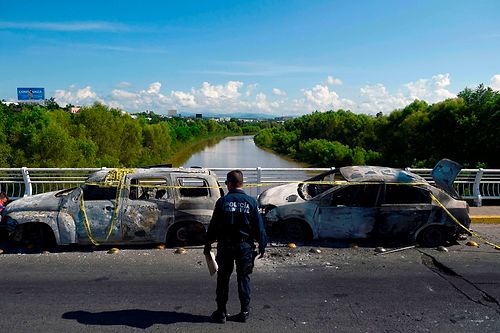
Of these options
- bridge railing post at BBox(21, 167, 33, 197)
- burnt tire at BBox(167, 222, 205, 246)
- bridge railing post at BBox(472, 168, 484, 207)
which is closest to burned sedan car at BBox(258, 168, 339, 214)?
burnt tire at BBox(167, 222, 205, 246)

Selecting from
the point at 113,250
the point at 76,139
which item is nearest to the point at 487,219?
the point at 113,250

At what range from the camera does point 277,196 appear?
27.1 ft

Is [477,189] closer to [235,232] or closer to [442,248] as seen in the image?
[442,248]

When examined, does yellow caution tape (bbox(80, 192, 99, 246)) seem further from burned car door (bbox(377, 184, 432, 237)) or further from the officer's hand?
burned car door (bbox(377, 184, 432, 237))

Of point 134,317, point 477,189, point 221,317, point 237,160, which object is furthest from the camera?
point 237,160

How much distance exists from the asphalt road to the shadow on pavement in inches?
0.5

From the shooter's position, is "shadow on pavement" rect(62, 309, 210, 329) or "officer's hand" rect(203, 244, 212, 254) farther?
"shadow on pavement" rect(62, 309, 210, 329)

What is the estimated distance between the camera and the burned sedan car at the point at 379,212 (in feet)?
25.4

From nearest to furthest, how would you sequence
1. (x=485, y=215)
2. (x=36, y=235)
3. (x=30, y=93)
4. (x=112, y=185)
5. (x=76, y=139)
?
1. (x=36, y=235)
2. (x=112, y=185)
3. (x=485, y=215)
4. (x=76, y=139)
5. (x=30, y=93)

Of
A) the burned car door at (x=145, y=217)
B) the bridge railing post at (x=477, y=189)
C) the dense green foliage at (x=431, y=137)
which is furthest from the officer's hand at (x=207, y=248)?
the dense green foliage at (x=431, y=137)

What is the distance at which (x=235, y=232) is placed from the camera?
4.51m

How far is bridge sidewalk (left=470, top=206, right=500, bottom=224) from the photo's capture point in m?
9.65

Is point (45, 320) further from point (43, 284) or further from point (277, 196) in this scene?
point (277, 196)

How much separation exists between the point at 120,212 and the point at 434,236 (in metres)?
5.93
